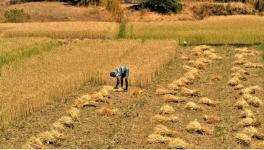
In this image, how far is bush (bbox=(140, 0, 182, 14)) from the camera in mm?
56188

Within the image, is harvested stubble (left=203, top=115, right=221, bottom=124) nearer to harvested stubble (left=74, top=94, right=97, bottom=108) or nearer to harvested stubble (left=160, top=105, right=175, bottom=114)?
harvested stubble (left=160, top=105, right=175, bottom=114)

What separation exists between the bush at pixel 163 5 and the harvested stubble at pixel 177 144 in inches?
1632

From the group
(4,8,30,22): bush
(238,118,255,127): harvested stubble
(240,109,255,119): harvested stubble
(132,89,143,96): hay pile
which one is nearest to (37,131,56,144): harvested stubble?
(238,118,255,127): harvested stubble

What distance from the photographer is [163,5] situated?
56.1m

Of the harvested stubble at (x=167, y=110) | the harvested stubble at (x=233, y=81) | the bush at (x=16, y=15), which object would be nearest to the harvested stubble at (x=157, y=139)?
the harvested stubble at (x=167, y=110)

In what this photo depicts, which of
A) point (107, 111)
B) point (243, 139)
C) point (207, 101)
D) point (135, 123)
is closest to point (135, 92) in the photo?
point (207, 101)

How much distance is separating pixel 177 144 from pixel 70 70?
503 inches

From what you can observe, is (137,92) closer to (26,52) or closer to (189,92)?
(189,92)

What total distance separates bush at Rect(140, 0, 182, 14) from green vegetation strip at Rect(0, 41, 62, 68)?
19.0 metres

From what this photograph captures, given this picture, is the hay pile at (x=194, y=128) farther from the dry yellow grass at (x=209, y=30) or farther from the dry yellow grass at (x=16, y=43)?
the dry yellow grass at (x=209, y=30)

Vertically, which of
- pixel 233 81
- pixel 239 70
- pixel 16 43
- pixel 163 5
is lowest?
pixel 16 43

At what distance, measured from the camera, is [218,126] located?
17.3 meters

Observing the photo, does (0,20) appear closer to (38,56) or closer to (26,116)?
(38,56)

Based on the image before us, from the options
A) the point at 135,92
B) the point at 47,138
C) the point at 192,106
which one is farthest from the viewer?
the point at 135,92
